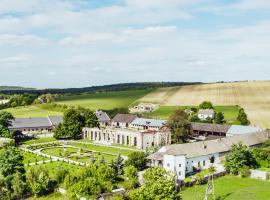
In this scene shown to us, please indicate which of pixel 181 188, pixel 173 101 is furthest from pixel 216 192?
pixel 173 101

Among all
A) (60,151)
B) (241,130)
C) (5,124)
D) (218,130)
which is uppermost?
(5,124)

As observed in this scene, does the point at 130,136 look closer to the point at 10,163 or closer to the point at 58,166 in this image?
the point at 58,166

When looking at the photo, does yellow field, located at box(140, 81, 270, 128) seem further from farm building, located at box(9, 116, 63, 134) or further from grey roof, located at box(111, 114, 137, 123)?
farm building, located at box(9, 116, 63, 134)

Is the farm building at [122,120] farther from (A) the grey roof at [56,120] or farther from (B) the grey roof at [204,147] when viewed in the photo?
(B) the grey roof at [204,147]

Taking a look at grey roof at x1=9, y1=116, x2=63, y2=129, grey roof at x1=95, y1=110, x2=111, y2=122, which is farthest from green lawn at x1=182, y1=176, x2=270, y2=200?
grey roof at x1=95, y1=110, x2=111, y2=122

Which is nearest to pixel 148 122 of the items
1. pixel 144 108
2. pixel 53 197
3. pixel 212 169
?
pixel 144 108

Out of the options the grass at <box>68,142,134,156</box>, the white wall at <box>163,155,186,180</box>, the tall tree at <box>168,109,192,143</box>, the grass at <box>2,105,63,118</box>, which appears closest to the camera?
Result: the white wall at <box>163,155,186,180</box>
